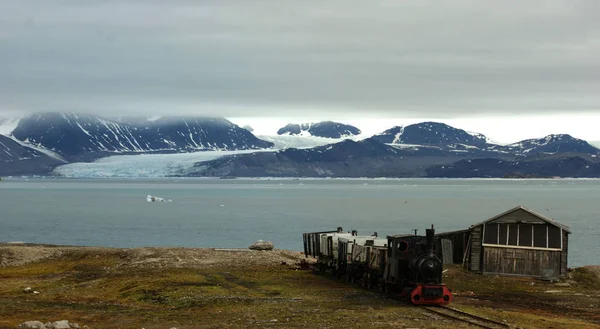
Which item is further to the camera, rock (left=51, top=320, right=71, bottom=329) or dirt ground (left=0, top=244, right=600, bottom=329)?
dirt ground (left=0, top=244, right=600, bottom=329)

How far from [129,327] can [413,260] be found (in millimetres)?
12925

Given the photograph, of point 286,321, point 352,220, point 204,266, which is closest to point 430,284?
point 286,321

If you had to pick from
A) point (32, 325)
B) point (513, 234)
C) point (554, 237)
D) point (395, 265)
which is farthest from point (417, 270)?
point (554, 237)

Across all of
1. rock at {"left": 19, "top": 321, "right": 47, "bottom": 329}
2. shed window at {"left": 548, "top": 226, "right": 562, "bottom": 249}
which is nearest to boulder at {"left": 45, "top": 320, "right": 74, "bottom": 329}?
rock at {"left": 19, "top": 321, "right": 47, "bottom": 329}

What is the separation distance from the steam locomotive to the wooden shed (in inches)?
240

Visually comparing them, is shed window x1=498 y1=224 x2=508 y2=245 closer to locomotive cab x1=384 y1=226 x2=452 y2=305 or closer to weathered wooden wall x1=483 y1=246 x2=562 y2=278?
weathered wooden wall x1=483 y1=246 x2=562 y2=278

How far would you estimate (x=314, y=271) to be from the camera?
A: 5047cm

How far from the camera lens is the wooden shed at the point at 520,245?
156ft

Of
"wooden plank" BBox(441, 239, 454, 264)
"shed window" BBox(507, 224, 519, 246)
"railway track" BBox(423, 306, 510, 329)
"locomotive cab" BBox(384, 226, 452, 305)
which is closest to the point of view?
"railway track" BBox(423, 306, 510, 329)

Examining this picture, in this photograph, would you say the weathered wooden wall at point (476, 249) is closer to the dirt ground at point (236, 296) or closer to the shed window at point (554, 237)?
the dirt ground at point (236, 296)

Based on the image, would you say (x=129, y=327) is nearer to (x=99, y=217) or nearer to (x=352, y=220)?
(x=352, y=220)

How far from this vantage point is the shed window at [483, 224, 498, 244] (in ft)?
160

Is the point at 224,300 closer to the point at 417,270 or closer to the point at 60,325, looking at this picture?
the point at 417,270

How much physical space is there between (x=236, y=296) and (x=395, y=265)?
765 centimetres
